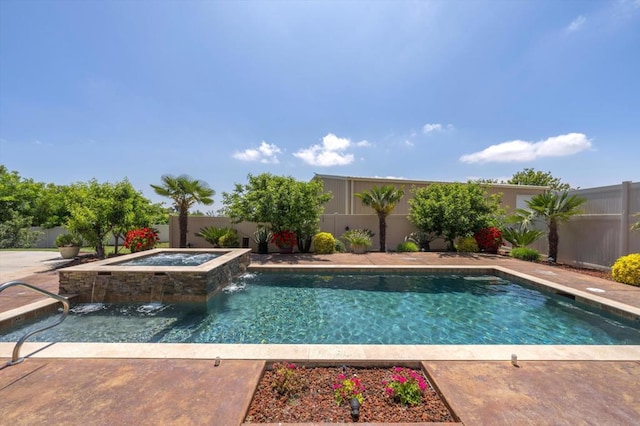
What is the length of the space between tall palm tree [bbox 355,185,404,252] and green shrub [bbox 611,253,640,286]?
7.90 m

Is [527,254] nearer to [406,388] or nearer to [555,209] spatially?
[555,209]

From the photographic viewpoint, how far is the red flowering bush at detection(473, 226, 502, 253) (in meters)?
12.9

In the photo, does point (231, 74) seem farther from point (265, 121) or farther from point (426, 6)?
point (426, 6)

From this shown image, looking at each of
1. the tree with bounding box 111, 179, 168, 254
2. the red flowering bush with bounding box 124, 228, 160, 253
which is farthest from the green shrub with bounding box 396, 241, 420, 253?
the tree with bounding box 111, 179, 168, 254

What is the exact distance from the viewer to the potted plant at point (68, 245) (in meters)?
11.2

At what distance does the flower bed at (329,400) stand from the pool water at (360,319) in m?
1.57

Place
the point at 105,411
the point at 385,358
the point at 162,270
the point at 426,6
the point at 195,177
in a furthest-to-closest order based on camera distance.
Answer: the point at 195,177 → the point at 426,6 → the point at 162,270 → the point at 385,358 → the point at 105,411

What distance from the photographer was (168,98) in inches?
455

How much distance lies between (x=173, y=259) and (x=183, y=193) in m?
5.18

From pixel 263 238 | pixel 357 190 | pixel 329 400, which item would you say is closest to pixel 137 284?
pixel 329 400

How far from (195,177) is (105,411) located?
12.3 m

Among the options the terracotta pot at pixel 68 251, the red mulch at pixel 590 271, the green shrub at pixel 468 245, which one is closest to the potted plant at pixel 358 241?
the green shrub at pixel 468 245

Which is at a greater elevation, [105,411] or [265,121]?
[265,121]

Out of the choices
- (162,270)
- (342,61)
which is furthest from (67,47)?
(342,61)
